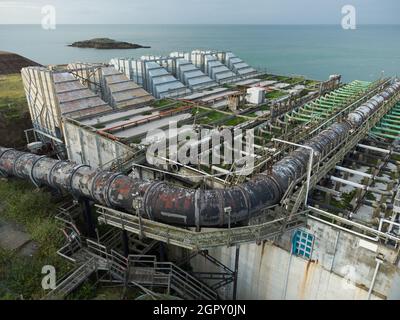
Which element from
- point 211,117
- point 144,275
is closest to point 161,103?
point 211,117

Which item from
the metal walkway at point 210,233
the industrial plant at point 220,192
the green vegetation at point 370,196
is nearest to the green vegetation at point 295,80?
the industrial plant at point 220,192

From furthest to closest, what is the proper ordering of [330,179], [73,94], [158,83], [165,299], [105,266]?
[158,83] < [73,94] < [330,179] < [105,266] < [165,299]

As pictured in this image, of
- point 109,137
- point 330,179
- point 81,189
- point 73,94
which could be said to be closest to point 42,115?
point 73,94

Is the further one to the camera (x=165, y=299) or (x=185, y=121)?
(x=185, y=121)

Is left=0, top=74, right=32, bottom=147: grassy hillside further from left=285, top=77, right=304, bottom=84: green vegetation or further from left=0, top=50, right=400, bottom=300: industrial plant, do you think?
left=285, top=77, right=304, bottom=84: green vegetation

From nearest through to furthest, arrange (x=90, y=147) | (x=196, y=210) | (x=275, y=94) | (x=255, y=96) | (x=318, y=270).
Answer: (x=196, y=210) < (x=318, y=270) < (x=90, y=147) < (x=255, y=96) < (x=275, y=94)

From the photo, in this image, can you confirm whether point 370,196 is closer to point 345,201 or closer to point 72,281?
point 345,201

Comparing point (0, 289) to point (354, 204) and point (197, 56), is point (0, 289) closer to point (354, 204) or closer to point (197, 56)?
point (354, 204)

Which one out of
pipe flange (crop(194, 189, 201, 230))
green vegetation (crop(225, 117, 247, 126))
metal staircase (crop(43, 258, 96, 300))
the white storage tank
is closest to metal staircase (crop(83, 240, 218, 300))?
metal staircase (crop(43, 258, 96, 300))
